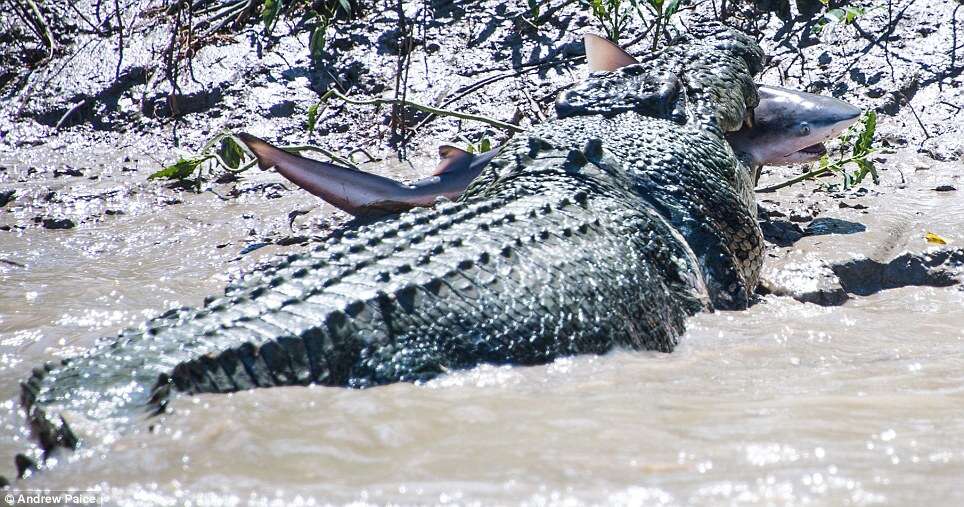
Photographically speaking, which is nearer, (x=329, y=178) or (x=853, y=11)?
(x=329, y=178)

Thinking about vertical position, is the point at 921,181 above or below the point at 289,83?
below

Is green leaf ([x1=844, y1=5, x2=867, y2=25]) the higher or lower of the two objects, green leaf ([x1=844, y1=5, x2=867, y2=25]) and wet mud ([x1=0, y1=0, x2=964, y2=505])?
the higher

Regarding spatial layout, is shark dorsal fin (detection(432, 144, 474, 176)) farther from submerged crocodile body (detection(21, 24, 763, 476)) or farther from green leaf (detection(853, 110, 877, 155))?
green leaf (detection(853, 110, 877, 155))

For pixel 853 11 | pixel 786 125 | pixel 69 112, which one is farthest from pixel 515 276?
pixel 69 112

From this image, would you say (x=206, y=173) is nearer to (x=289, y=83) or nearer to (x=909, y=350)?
(x=289, y=83)

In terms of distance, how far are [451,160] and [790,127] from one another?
149 centimetres

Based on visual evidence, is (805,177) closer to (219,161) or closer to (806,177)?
(806,177)

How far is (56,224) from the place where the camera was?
5.30 metres

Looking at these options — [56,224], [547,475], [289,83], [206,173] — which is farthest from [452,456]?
[289,83]

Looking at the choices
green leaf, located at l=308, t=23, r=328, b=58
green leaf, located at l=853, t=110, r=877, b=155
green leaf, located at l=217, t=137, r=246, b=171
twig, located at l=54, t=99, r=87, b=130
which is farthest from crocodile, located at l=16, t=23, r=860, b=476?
twig, located at l=54, t=99, r=87, b=130

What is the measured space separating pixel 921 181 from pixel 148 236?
3811 mm

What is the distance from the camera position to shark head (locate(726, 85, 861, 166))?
15.1 feet

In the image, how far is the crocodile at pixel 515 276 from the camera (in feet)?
8.36

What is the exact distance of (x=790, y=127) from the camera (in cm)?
463
